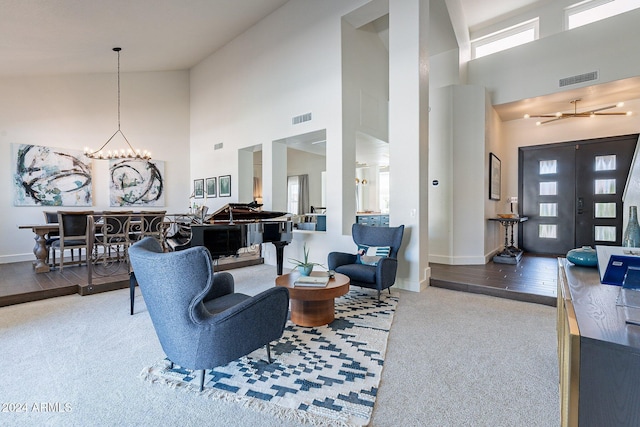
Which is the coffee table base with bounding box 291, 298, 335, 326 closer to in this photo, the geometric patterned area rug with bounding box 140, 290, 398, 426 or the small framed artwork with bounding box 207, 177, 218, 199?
the geometric patterned area rug with bounding box 140, 290, 398, 426

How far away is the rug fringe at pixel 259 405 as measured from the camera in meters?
1.68

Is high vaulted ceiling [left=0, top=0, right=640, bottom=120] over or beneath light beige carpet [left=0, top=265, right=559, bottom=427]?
over

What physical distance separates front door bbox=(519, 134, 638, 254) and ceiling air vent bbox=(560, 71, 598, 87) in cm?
166

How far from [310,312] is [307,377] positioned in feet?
2.99

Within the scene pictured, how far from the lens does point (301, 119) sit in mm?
5820

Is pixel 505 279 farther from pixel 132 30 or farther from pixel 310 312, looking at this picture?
pixel 132 30

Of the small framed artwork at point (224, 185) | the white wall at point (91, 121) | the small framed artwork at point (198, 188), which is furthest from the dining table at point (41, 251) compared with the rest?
the small framed artwork at point (198, 188)

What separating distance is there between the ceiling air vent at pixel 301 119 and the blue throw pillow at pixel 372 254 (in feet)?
9.31

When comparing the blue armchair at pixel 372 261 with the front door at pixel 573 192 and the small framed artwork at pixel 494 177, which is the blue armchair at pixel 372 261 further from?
the front door at pixel 573 192

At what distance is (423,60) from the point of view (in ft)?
14.4

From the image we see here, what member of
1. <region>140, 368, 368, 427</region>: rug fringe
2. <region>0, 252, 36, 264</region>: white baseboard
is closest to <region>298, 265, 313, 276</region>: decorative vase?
<region>140, 368, 368, 427</region>: rug fringe

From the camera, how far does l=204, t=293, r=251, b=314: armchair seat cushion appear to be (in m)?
2.29

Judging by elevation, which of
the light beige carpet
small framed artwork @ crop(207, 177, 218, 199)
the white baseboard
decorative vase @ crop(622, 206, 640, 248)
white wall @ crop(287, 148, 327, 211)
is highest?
white wall @ crop(287, 148, 327, 211)

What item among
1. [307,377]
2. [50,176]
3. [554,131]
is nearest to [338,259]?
[307,377]
